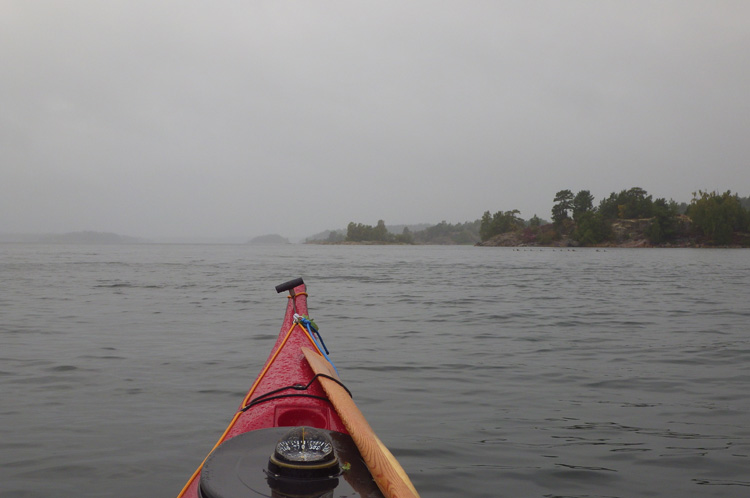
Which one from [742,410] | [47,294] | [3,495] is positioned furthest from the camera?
[47,294]

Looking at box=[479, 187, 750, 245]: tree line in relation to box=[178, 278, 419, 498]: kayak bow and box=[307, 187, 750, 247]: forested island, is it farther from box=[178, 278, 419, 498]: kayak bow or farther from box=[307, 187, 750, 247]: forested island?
box=[178, 278, 419, 498]: kayak bow

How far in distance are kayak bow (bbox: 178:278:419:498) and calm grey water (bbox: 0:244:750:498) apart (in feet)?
4.40

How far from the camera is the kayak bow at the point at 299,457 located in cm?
252

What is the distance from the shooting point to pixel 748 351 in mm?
10438

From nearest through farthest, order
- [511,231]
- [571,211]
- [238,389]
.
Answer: [238,389]
[571,211]
[511,231]

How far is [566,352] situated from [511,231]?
558 feet

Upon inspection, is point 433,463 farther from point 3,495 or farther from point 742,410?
point 742,410

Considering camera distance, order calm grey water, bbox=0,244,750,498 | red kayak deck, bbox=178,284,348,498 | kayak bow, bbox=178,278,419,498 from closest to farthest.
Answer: kayak bow, bbox=178,278,419,498, red kayak deck, bbox=178,284,348,498, calm grey water, bbox=0,244,750,498

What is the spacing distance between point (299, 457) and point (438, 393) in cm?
530

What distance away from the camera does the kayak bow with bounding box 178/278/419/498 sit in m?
2.52

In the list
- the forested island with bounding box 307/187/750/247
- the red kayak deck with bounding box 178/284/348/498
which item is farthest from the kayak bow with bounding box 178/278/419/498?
the forested island with bounding box 307/187/750/247

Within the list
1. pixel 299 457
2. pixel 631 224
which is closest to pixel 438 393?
pixel 299 457

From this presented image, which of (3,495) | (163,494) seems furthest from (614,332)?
(3,495)

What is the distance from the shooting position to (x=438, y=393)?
7.60m
